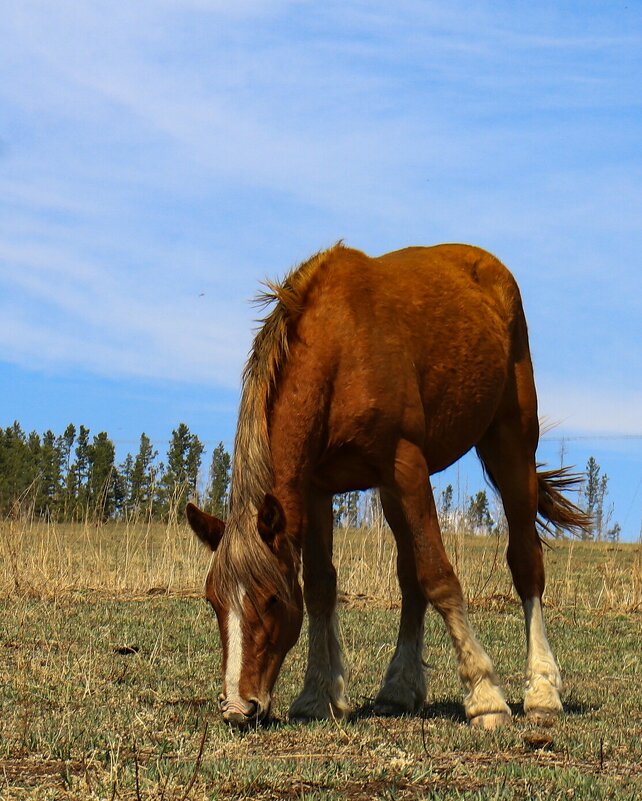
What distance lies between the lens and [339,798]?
3.32 m

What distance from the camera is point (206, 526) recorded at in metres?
4.92

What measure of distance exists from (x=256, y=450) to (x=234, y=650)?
894 millimetres

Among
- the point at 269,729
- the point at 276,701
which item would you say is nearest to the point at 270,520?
the point at 269,729

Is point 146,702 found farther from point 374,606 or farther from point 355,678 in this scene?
point 374,606

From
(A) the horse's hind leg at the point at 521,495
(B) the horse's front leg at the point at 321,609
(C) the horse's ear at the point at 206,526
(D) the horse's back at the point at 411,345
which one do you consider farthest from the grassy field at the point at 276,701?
(D) the horse's back at the point at 411,345

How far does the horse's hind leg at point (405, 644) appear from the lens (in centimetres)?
553

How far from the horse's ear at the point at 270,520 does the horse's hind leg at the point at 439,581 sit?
713mm

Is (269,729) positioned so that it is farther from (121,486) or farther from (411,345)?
(121,486)

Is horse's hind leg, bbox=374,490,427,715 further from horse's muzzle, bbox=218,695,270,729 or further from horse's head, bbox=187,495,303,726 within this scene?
horse's muzzle, bbox=218,695,270,729

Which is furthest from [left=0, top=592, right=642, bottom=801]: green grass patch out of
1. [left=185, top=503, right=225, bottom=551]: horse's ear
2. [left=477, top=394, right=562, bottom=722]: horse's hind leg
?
[left=185, top=503, right=225, bottom=551]: horse's ear

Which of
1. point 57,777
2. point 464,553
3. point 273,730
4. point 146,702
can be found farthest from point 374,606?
point 57,777

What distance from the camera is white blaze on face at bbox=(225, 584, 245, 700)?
4.45 m

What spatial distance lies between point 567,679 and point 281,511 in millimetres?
3313

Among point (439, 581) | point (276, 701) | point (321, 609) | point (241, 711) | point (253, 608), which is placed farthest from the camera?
point (276, 701)
